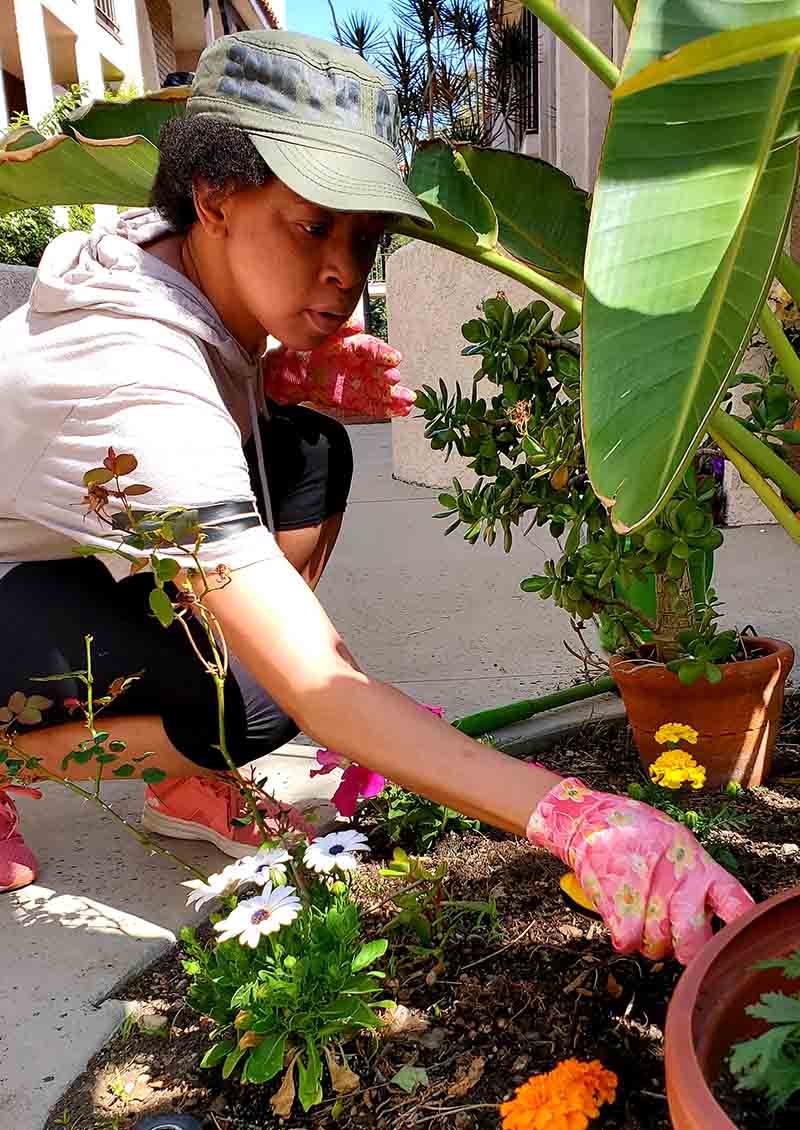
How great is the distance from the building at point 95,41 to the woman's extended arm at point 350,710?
9.94 m

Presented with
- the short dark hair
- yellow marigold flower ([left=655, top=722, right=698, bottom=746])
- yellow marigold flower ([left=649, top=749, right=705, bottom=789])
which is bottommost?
yellow marigold flower ([left=649, top=749, right=705, bottom=789])

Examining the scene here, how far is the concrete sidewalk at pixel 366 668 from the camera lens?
1.23m

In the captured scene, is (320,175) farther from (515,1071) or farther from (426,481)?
(426,481)

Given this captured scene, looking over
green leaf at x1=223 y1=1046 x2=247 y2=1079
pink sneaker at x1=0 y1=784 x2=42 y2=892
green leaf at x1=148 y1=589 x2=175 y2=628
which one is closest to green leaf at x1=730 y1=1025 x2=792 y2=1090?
green leaf at x1=223 y1=1046 x2=247 y2=1079

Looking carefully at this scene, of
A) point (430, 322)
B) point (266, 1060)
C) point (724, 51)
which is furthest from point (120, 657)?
point (430, 322)

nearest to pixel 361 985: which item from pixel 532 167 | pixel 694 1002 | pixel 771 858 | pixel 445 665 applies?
pixel 694 1002

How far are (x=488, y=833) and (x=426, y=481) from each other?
4.15 meters

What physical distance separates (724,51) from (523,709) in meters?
1.49

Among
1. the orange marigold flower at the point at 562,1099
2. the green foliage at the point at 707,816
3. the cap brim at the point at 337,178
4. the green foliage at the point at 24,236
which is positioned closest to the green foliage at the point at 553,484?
the green foliage at the point at 707,816

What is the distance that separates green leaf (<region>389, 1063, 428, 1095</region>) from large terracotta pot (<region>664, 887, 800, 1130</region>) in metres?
0.39

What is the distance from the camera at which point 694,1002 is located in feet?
2.44

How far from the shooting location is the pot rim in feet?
5.07

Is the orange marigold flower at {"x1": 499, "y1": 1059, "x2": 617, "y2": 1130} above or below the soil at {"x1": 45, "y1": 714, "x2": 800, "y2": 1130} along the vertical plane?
above

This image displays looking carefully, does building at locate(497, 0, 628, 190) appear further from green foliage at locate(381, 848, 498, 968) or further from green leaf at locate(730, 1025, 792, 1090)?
green leaf at locate(730, 1025, 792, 1090)
